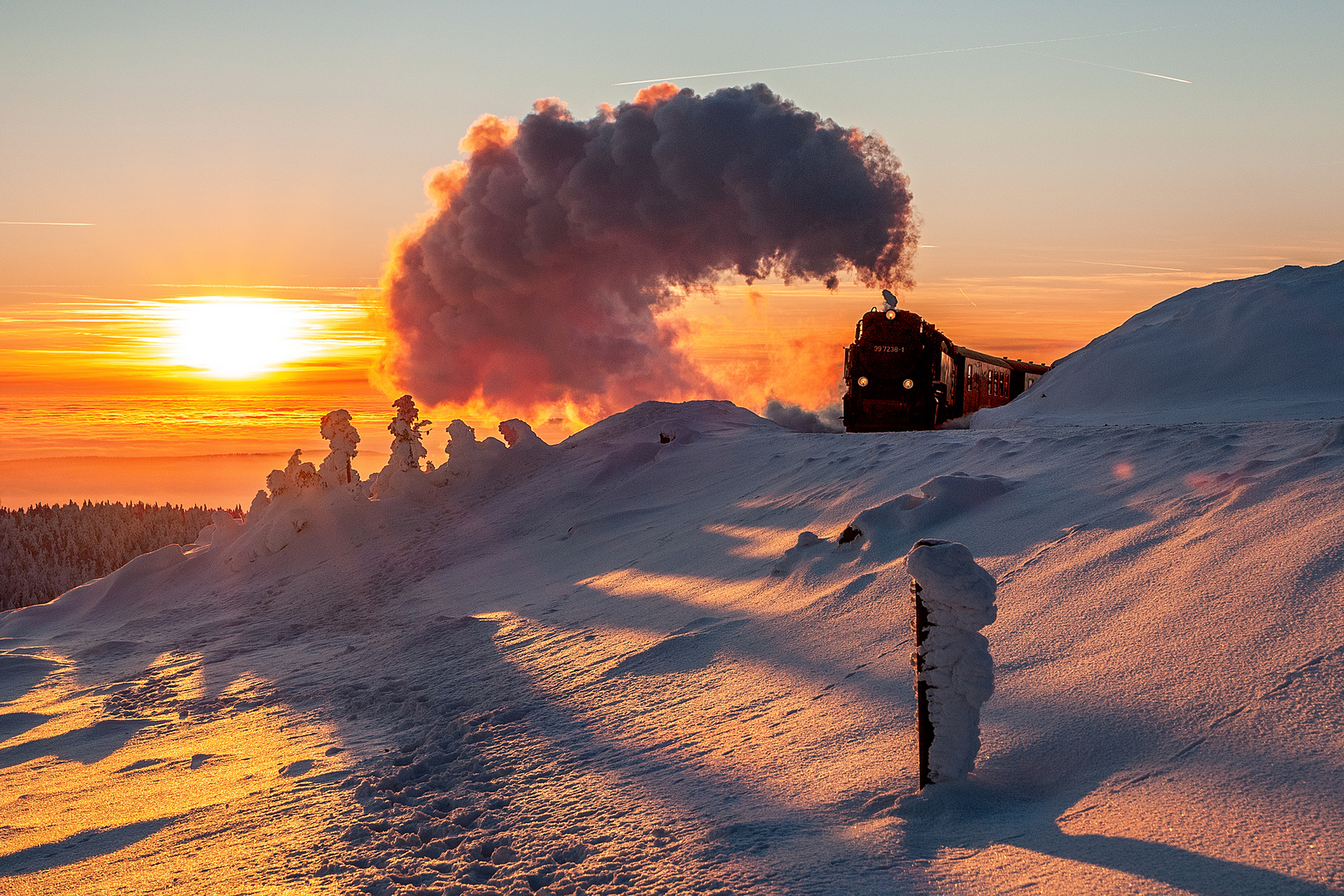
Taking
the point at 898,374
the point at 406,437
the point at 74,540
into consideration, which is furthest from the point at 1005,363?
the point at 74,540

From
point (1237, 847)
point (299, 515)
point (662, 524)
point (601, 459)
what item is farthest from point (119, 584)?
point (1237, 847)

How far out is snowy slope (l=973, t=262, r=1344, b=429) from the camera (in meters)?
17.1

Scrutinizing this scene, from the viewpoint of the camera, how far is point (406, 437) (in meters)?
25.9

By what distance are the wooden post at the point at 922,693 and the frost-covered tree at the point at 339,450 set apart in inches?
908

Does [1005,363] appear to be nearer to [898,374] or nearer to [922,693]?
[898,374]

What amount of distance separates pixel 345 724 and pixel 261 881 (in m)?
3.70

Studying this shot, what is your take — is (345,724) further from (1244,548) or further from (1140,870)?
(1244,548)

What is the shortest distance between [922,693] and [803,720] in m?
1.48

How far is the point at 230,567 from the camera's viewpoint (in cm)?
2334

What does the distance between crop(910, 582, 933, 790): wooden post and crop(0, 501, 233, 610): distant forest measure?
9566 cm

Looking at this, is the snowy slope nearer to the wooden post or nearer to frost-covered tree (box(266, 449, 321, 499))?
the wooden post

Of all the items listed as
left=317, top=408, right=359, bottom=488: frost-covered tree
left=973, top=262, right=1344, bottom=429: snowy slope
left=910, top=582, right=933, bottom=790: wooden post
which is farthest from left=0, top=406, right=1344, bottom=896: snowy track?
left=317, top=408, right=359, bottom=488: frost-covered tree

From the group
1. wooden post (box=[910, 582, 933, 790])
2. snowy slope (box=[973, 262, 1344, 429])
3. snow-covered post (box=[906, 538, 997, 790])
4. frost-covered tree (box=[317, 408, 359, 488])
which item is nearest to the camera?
snow-covered post (box=[906, 538, 997, 790])

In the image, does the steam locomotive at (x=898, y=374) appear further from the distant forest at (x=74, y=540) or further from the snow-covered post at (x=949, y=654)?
the distant forest at (x=74, y=540)
